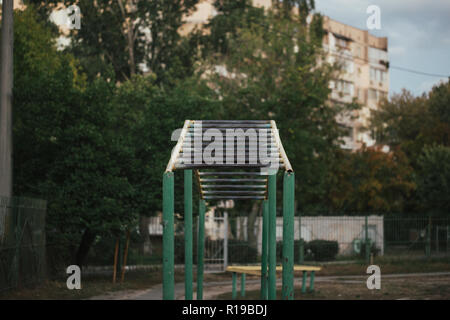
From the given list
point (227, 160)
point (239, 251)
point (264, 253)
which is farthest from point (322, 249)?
point (227, 160)

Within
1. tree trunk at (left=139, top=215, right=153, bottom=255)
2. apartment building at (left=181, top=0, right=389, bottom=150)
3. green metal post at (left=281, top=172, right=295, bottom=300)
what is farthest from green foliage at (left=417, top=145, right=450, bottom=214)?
apartment building at (left=181, top=0, right=389, bottom=150)

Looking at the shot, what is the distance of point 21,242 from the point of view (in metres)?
16.8

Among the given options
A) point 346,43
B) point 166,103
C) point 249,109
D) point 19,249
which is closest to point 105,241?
point 166,103

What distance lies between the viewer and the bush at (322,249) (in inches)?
1152

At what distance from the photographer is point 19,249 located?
16.5 metres

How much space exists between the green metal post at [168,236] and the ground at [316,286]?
26.4ft

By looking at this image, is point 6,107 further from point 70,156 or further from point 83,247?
point 83,247

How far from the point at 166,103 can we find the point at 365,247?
477 inches

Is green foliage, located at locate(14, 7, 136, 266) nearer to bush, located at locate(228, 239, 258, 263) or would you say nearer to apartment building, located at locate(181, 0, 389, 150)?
bush, located at locate(228, 239, 258, 263)

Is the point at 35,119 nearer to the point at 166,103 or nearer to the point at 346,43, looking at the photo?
the point at 166,103

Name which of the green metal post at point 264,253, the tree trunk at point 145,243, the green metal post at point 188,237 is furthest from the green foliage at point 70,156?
the green metal post at point 188,237

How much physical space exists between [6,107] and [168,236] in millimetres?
11068

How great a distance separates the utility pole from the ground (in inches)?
113

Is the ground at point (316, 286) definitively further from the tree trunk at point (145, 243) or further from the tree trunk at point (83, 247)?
the tree trunk at point (145, 243)
